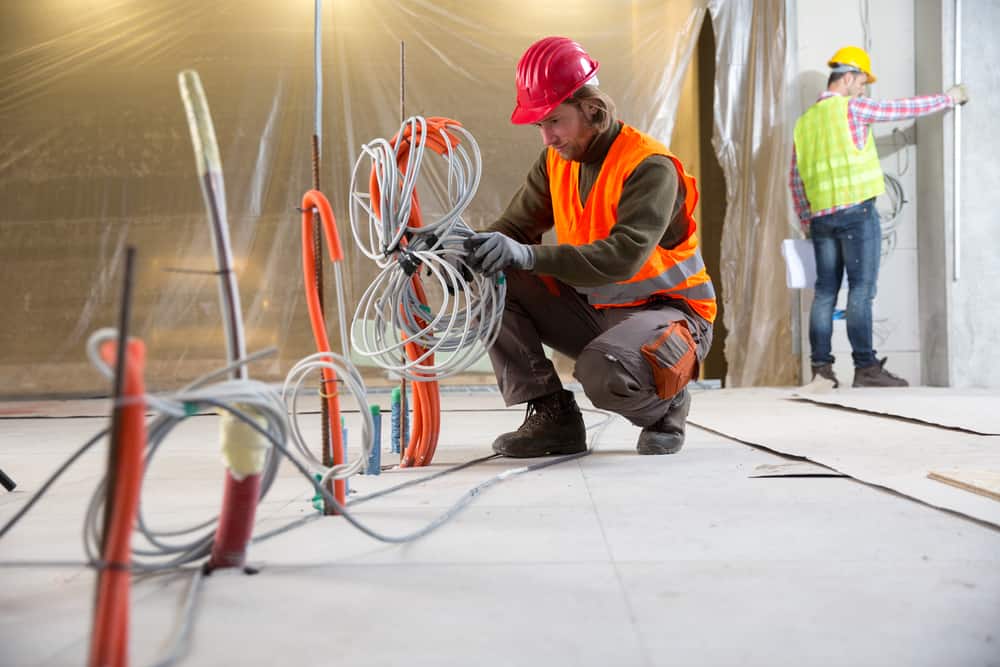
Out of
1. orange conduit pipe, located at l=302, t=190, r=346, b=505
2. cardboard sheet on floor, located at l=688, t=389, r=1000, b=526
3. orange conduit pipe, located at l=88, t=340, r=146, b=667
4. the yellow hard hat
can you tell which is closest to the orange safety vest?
cardboard sheet on floor, located at l=688, t=389, r=1000, b=526

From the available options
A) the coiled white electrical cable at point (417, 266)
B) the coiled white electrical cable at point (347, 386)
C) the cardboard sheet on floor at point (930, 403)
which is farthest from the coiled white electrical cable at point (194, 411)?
the cardboard sheet on floor at point (930, 403)

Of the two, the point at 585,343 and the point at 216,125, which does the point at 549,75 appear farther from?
the point at 216,125

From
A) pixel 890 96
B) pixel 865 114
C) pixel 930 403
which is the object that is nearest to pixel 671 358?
pixel 930 403

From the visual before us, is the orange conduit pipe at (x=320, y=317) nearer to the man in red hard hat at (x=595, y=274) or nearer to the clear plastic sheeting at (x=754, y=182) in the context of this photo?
the man in red hard hat at (x=595, y=274)

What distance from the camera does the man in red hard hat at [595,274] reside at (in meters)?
1.97

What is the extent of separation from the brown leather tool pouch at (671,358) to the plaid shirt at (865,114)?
2.64 meters

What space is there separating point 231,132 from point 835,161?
3287 millimetres

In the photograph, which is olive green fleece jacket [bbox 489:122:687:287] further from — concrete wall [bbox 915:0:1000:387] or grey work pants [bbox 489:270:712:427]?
concrete wall [bbox 915:0:1000:387]

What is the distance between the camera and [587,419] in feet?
10.3

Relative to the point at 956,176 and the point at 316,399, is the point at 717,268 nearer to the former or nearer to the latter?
the point at 956,176

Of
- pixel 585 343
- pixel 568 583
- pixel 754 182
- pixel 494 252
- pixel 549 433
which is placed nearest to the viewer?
pixel 568 583

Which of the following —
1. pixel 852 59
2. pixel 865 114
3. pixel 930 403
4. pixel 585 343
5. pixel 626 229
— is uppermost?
pixel 852 59

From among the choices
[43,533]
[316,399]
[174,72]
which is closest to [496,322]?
[43,533]

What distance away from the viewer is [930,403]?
338 cm
